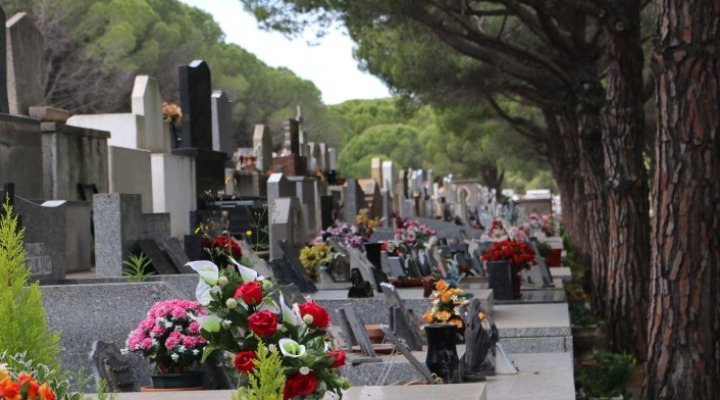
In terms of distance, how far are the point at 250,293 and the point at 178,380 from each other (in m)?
2.11

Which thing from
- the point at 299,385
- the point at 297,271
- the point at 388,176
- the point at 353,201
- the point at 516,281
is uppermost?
the point at 388,176

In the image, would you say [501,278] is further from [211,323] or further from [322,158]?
[322,158]

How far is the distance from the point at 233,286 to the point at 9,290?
1.61 meters

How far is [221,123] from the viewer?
20.0 meters

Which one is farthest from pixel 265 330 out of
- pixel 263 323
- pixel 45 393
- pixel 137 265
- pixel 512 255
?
pixel 512 255

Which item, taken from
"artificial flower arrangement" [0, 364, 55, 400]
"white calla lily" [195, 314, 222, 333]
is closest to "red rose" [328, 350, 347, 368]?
"white calla lily" [195, 314, 222, 333]

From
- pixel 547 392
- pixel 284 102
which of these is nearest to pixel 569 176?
pixel 547 392

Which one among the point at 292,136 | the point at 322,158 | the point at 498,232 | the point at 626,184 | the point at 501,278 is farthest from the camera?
the point at 322,158

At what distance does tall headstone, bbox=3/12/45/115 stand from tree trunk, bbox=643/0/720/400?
20.3ft

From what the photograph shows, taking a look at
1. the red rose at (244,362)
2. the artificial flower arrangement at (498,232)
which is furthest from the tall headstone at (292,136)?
the red rose at (244,362)

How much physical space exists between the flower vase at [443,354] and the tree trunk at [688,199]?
248 centimetres

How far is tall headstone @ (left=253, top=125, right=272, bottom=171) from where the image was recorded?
25.0m

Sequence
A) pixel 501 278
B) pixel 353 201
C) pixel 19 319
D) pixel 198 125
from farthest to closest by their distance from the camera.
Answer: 1. pixel 353 201
2. pixel 198 125
3. pixel 501 278
4. pixel 19 319

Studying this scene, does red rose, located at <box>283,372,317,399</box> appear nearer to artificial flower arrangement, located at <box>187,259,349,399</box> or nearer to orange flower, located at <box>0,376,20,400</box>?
artificial flower arrangement, located at <box>187,259,349,399</box>
